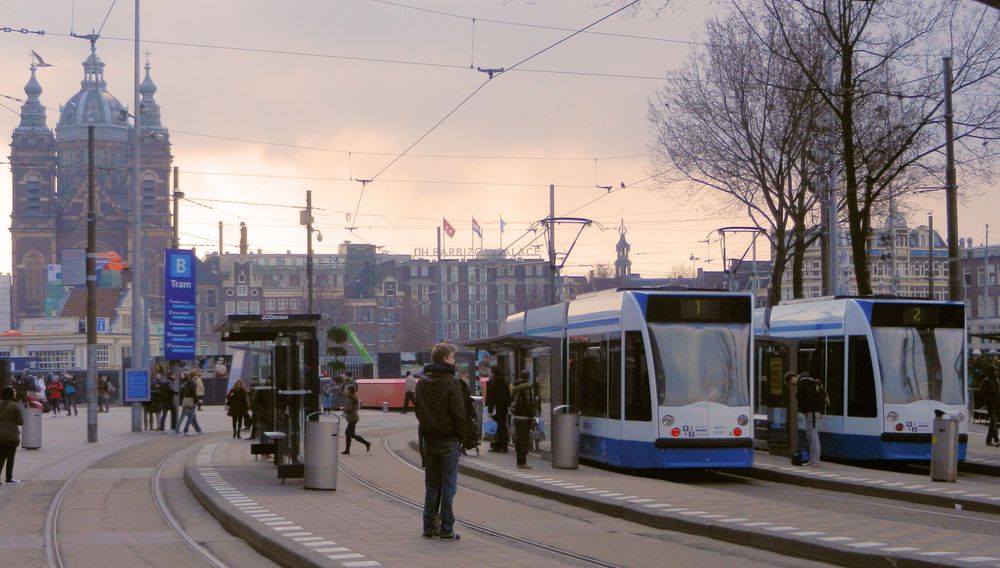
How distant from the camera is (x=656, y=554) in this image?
12.4m

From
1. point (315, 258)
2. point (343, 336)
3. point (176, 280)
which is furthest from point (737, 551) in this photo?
point (315, 258)

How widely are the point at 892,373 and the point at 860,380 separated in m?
0.54

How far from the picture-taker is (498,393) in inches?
1000

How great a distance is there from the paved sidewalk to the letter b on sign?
1759 centimetres

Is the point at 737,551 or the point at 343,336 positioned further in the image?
the point at 343,336

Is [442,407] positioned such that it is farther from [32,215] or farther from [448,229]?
[32,215]

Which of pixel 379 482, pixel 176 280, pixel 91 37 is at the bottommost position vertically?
pixel 379 482

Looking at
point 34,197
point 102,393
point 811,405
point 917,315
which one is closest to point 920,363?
point 917,315

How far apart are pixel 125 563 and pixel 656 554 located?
481cm

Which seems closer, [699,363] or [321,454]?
[321,454]

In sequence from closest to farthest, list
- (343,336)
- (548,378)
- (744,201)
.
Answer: (548,378), (744,201), (343,336)

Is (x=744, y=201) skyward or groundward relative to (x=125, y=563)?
skyward

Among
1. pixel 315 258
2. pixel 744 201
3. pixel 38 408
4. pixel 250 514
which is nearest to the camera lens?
pixel 250 514

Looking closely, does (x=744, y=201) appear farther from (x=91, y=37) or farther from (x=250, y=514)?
(x=250, y=514)
